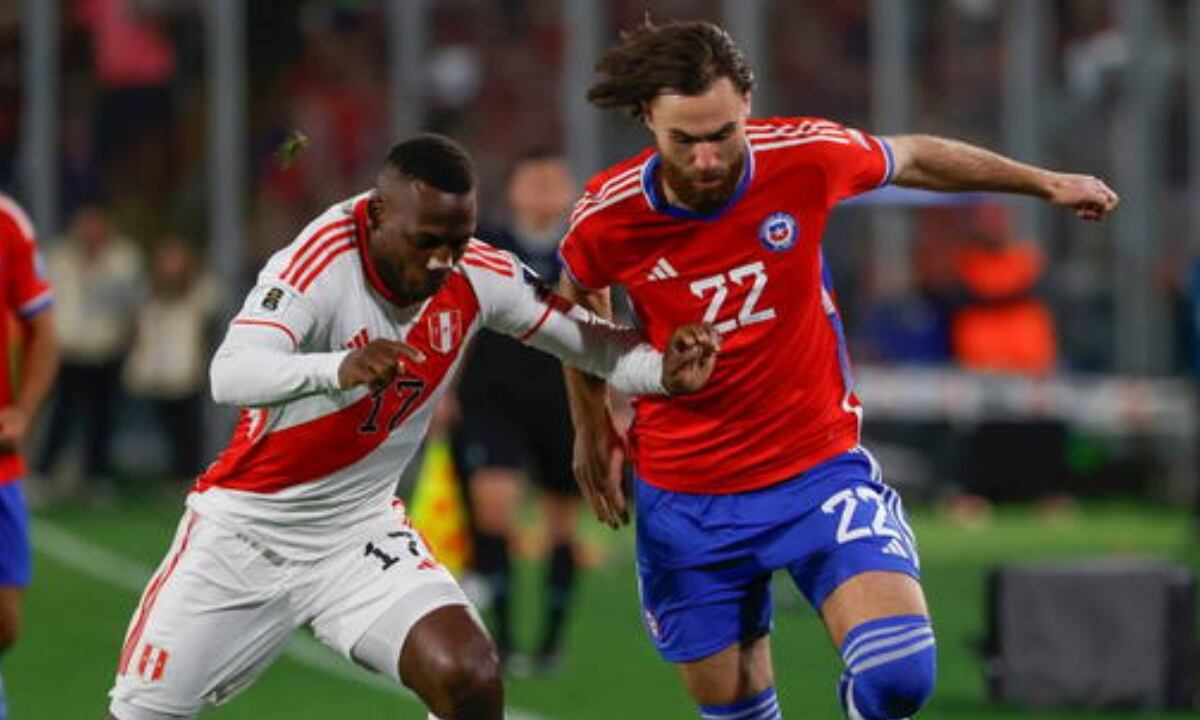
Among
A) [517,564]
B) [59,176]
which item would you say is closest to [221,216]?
[59,176]

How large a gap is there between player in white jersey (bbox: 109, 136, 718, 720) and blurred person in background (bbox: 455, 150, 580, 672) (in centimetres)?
499

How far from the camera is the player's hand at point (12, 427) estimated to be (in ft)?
31.1

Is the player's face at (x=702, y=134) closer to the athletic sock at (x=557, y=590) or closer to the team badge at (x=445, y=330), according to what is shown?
the team badge at (x=445, y=330)

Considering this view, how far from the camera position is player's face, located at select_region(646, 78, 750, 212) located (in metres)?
7.75

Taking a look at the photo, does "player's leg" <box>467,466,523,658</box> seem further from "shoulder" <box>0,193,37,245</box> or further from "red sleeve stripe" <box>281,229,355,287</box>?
"red sleeve stripe" <box>281,229,355,287</box>

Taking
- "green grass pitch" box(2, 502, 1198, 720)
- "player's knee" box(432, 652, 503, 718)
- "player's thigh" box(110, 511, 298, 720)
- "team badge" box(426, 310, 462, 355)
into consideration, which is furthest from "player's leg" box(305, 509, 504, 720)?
"green grass pitch" box(2, 502, 1198, 720)

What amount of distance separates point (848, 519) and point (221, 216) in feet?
57.2

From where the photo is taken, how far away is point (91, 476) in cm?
2348

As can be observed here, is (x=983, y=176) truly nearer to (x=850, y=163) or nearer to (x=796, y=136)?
(x=850, y=163)

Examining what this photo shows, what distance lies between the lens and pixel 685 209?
26.3ft

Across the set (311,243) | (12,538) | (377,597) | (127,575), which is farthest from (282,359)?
(127,575)

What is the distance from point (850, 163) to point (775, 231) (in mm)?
308

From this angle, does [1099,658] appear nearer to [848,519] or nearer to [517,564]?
[848,519]

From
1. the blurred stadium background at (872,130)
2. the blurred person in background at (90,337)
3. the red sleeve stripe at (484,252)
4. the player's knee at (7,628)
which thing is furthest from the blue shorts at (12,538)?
the blurred person in background at (90,337)
